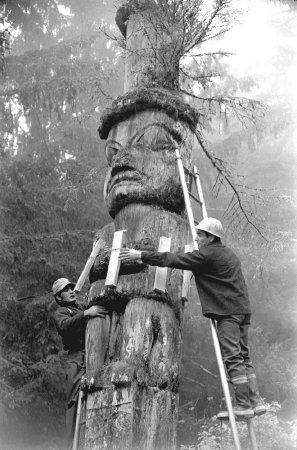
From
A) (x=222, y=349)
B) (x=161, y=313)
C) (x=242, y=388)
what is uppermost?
(x=161, y=313)

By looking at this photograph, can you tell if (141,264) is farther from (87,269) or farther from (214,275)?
(214,275)

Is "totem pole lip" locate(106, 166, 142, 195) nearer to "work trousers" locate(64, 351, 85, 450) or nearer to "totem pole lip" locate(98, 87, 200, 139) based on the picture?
"totem pole lip" locate(98, 87, 200, 139)

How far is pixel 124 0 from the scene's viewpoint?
7867 millimetres

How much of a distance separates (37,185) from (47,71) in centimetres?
382

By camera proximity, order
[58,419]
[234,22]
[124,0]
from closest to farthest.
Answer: [234,22] < [124,0] < [58,419]

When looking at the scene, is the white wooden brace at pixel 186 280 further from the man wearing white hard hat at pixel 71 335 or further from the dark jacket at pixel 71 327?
the dark jacket at pixel 71 327

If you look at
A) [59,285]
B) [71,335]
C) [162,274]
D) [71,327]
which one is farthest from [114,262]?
[59,285]

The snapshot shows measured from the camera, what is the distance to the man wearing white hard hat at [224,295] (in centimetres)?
439

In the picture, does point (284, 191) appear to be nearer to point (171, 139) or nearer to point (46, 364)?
point (46, 364)

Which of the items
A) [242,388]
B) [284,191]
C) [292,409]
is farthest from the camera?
[284,191]

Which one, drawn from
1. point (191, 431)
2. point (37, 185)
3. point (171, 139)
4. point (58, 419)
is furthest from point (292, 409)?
point (171, 139)

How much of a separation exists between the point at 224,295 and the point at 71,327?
1.79 meters

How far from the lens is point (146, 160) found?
5.76m

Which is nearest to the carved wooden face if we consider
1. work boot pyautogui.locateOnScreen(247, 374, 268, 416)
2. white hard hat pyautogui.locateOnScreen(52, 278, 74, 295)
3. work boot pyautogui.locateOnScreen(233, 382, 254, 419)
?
white hard hat pyautogui.locateOnScreen(52, 278, 74, 295)
